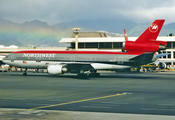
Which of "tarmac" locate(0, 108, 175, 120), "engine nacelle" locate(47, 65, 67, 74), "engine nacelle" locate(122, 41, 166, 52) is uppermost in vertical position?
"engine nacelle" locate(122, 41, 166, 52)

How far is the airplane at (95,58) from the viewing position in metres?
48.8

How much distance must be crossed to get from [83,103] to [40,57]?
114 ft

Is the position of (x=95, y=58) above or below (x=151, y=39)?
below

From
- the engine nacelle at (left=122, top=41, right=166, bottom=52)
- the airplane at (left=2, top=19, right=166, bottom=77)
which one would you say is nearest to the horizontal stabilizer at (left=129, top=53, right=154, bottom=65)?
the airplane at (left=2, top=19, right=166, bottom=77)

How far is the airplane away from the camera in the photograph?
4884 cm

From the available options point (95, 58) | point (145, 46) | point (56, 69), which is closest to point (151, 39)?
point (145, 46)

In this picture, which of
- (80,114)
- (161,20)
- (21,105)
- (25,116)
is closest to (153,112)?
(80,114)

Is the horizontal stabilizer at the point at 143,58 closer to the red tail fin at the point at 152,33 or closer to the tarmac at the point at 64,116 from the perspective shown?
the red tail fin at the point at 152,33

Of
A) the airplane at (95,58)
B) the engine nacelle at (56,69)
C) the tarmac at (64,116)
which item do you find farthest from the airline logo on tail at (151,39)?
the tarmac at (64,116)

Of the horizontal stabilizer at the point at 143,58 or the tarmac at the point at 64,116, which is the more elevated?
the horizontal stabilizer at the point at 143,58

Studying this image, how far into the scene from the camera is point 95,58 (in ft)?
169

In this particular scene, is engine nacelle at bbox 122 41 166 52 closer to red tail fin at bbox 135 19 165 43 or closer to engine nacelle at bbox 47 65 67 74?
red tail fin at bbox 135 19 165 43

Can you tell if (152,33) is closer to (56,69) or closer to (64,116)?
(56,69)

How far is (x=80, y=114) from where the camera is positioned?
15086mm
